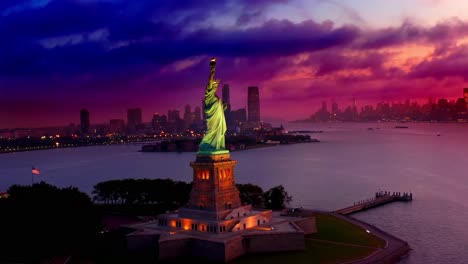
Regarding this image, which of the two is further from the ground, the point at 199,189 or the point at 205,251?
the point at 199,189

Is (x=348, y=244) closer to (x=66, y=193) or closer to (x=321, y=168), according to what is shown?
(x=66, y=193)

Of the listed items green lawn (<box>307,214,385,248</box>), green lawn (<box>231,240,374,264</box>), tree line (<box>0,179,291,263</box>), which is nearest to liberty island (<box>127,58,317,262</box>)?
green lawn (<box>231,240,374,264</box>)

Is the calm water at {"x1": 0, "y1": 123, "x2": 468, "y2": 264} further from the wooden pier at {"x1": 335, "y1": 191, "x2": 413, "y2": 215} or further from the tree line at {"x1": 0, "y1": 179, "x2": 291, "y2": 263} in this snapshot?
the tree line at {"x1": 0, "y1": 179, "x2": 291, "y2": 263}

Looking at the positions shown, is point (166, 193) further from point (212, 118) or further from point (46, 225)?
point (46, 225)

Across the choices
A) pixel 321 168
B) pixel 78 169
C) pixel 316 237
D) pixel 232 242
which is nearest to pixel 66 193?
pixel 232 242

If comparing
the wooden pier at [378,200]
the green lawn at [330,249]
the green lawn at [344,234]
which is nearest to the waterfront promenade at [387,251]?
the green lawn at [330,249]

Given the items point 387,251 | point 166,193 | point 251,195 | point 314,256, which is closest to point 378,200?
point 251,195

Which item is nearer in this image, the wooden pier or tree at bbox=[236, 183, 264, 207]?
tree at bbox=[236, 183, 264, 207]
